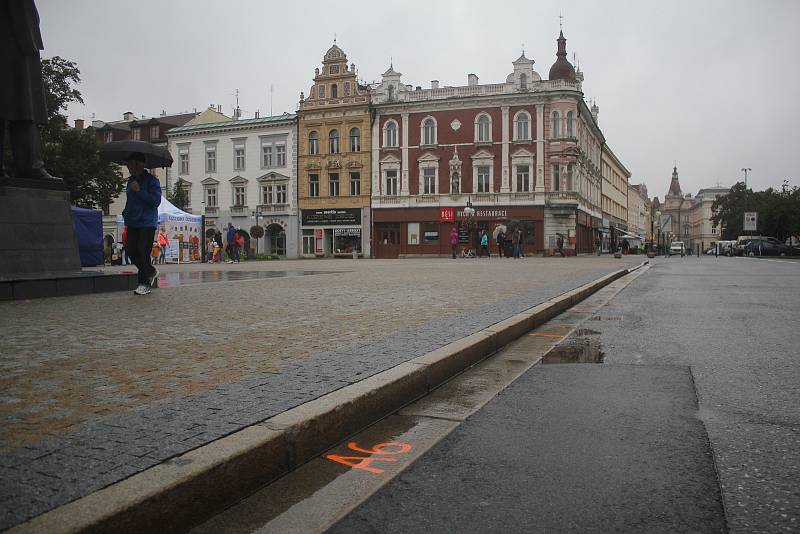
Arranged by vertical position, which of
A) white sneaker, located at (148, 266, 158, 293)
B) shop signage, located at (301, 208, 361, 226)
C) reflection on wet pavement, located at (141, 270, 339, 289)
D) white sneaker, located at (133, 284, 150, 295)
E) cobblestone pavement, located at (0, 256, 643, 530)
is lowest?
cobblestone pavement, located at (0, 256, 643, 530)

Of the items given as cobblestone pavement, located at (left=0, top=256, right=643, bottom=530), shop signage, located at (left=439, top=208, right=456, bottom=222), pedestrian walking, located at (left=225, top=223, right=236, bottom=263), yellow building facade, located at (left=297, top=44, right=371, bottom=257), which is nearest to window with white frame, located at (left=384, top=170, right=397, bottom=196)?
yellow building facade, located at (left=297, top=44, right=371, bottom=257)

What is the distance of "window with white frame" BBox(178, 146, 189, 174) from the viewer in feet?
182

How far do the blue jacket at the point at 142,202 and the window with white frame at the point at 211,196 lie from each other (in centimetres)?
4649

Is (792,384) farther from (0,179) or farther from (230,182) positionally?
(230,182)

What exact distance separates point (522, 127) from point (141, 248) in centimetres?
4001

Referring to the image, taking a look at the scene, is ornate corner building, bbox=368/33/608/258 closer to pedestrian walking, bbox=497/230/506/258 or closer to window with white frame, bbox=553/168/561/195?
window with white frame, bbox=553/168/561/195

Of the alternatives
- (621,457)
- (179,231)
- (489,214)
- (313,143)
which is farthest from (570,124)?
(621,457)

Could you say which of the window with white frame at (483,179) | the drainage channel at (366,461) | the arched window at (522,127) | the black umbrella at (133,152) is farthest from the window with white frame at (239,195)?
the drainage channel at (366,461)

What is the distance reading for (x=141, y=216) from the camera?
32.3 feet

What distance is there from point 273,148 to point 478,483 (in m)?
52.2

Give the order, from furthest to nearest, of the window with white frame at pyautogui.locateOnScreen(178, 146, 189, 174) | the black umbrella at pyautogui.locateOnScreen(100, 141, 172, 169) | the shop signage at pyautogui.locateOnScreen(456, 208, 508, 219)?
the window with white frame at pyautogui.locateOnScreen(178, 146, 189, 174) < the shop signage at pyautogui.locateOnScreen(456, 208, 508, 219) < the black umbrella at pyautogui.locateOnScreen(100, 141, 172, 169)

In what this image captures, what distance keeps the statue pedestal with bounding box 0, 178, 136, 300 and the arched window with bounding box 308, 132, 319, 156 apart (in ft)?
135

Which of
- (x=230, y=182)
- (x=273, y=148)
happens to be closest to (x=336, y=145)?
(x=273, y=148)

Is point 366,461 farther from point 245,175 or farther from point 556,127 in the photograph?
point 245,175
